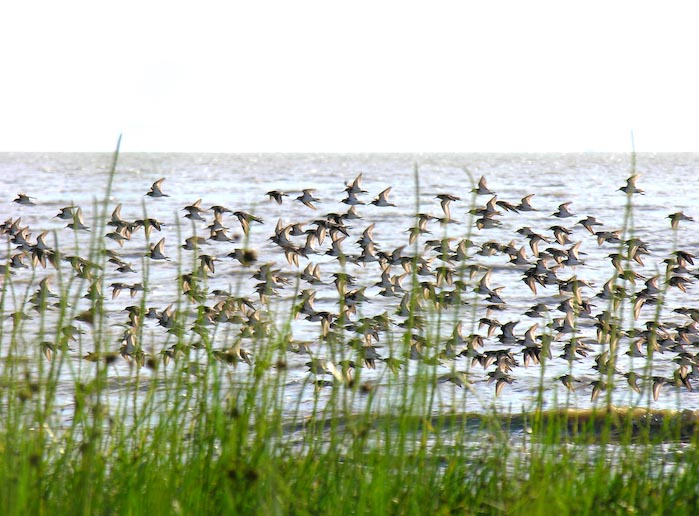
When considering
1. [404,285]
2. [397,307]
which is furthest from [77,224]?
[404,285]

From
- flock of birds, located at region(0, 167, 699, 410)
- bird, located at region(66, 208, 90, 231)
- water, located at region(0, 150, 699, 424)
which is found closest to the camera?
bird, located at region(66, 208, 90, 231)

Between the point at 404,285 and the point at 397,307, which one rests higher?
the point at 397,307

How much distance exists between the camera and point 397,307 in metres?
9.93

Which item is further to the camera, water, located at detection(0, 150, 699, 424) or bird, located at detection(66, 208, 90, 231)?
water, located at detection(0, 150, 699, 424)

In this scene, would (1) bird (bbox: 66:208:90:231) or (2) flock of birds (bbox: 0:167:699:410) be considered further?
(2) flock of birds (bbox: 0:167:699:410)

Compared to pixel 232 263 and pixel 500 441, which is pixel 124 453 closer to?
pixel 500 441

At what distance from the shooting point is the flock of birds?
3.70 m

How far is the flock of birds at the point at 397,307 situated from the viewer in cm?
370

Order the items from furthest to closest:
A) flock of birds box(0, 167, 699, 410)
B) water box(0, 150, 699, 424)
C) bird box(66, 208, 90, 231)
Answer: water box(0, 150, 699, 424), flock of birds box(0, 167, 699, 410), bird box(66, 208, 90, 231)

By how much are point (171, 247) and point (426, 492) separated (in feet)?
97.9

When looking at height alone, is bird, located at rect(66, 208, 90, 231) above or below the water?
above

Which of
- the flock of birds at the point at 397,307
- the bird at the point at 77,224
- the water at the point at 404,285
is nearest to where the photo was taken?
the bird at the point at 77,224

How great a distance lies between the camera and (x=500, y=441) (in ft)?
11.1

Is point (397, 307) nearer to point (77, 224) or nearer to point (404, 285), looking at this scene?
point (77, 224)
